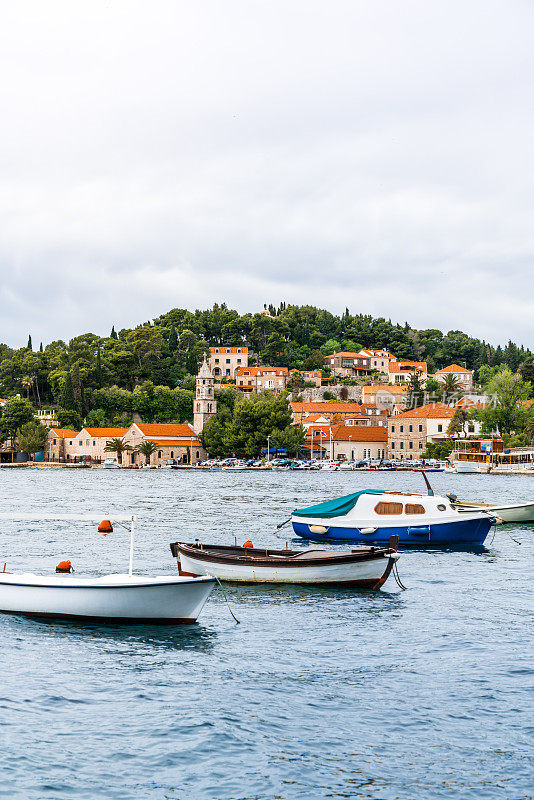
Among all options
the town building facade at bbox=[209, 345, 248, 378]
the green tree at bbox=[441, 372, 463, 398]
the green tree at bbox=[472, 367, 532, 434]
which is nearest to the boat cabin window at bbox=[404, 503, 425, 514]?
the green tree at bbox=[472, 367, 532, 434]

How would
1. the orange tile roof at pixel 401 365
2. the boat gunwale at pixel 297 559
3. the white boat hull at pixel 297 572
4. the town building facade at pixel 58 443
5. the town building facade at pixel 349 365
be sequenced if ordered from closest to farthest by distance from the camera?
the boat gunwale at pixel 297 559 < the white boat hull at pixel 297 572 < the town building facade at pixel 58 443 < the town building facade at pixel 349 365 < the orange tile roof at pixel 401 365

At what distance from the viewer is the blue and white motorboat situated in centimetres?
3155

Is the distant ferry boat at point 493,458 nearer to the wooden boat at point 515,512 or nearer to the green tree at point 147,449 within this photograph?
the green tree at point 147,449

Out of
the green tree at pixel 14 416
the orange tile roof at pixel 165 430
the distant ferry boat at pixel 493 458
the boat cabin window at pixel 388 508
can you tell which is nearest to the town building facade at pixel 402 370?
the orange tile roof at pixel 165 430

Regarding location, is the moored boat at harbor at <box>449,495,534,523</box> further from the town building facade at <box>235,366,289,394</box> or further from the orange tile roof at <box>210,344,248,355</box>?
the orange tile roof at <box>210,344,248,355</box>

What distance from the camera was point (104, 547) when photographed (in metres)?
33.5

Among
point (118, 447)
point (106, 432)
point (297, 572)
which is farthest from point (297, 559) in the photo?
point (106, 432)

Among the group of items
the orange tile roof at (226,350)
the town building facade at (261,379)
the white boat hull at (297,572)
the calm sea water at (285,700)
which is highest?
the orange tile roof at (226,350)

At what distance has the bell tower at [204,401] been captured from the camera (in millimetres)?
136375

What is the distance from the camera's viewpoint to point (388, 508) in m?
31.8

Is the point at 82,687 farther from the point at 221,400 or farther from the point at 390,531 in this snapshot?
the point at 221,400

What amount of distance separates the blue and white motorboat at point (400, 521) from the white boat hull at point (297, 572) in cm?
877

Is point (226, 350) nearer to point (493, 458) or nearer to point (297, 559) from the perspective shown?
point (493, 458)

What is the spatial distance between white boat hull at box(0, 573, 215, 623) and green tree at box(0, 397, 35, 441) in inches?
5030
